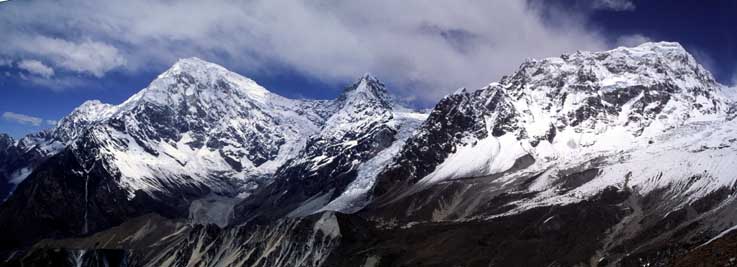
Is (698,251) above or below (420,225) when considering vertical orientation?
below

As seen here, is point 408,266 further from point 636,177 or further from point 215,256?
point 636,177

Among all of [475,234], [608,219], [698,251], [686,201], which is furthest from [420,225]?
[698,251]

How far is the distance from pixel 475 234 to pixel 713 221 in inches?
1834

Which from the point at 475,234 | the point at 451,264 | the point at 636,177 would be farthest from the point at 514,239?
the point at 636,177

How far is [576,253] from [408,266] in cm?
3073

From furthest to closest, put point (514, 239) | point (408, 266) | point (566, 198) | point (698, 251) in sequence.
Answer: point (566, 198)
point (514, 239)
point (408, 266)
point (698, 251)

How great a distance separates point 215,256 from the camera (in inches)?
7333

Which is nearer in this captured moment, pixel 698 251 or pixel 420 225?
pixel 698 251

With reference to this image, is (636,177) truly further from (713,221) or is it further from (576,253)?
(576,253)

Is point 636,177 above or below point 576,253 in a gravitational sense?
above

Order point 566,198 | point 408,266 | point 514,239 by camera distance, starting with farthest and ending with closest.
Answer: point 566,198, point 514,239, point 408,266

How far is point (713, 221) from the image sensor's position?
5655 inches

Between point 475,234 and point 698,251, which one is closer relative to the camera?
point 698,251

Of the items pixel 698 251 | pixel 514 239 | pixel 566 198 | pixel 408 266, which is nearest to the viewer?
pixel 698 251
